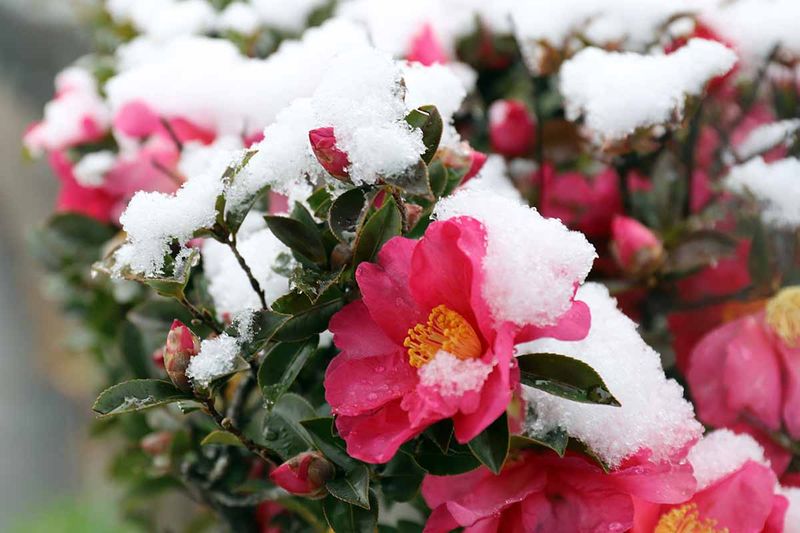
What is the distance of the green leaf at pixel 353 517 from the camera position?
0.48 m

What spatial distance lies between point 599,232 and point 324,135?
506mm

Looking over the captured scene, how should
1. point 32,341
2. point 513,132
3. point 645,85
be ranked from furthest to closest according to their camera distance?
point 32,341
point 513,132
point 645,85

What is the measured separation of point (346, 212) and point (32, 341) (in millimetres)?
2821

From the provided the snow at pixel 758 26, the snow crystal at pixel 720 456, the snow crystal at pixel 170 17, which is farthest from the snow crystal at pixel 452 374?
the snow crystal at pixel 170 17

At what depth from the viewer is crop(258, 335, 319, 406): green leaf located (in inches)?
19.1

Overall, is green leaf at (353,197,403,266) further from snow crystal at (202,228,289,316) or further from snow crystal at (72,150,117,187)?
snow crystal at (72,150,117,187)

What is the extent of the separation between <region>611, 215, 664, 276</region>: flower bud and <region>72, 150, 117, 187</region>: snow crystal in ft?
1.90

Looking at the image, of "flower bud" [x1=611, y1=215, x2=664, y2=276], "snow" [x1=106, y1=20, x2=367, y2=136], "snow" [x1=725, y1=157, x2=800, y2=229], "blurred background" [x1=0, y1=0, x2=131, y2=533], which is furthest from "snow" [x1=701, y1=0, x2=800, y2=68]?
"blurred background" [x1=0, y1=0, x2=131, y2=533]

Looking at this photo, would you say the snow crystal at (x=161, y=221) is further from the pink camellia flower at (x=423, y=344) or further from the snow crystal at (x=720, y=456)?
the snow crystal at (x=720, y=456)

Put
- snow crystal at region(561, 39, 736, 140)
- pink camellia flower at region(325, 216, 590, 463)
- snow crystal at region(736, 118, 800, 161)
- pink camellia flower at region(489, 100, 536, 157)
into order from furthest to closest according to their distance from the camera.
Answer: pink camellia flower at region(489, 100, 536, 157)
snow crystal at region(736, 118, 800, 161)
snow crystal at region(561, 39, 736, 140)
pink camellia flower at region(325, 216, 590, 463)

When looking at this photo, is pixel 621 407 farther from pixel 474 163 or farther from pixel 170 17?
pixel 170 17

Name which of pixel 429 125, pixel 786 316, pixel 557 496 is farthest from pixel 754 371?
pixel 429 125

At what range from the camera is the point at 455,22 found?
1023 mm

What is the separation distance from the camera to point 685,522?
1.68ft
